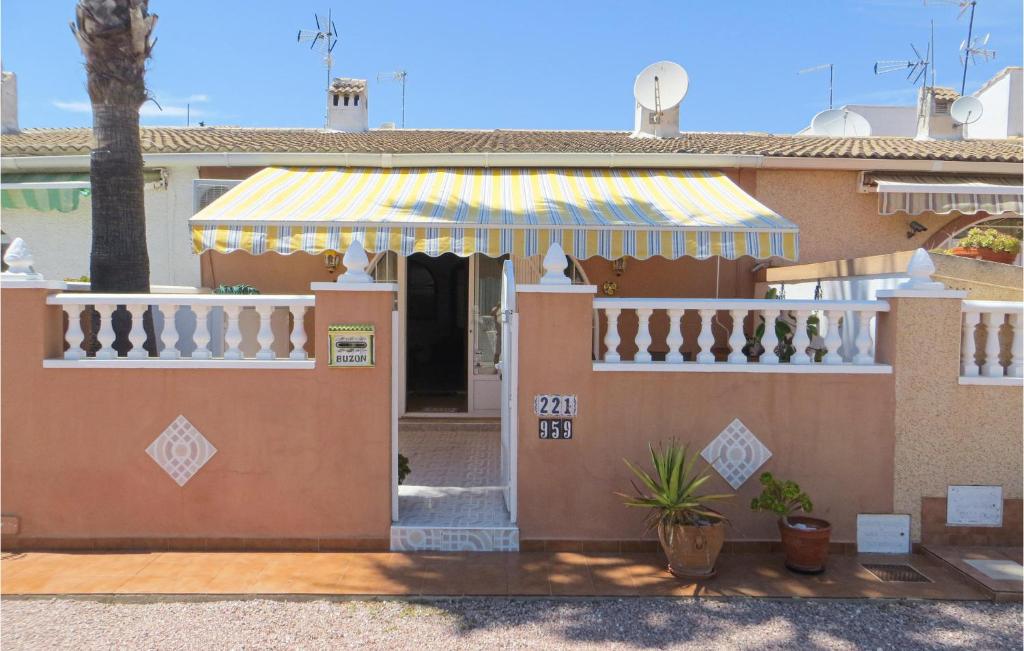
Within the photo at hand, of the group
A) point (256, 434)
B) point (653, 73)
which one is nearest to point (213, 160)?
point (256, 434)

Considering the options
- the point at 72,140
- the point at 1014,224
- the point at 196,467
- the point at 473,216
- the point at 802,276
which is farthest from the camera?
the point at 72,140

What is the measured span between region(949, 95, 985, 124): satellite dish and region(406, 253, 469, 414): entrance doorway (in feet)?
44.7

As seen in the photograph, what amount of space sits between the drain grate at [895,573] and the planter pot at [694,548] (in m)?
1.79

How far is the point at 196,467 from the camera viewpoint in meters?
7.84

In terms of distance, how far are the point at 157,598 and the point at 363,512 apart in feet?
7.06

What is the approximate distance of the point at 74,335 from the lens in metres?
7.86

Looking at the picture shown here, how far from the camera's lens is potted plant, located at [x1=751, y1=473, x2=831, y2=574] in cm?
731

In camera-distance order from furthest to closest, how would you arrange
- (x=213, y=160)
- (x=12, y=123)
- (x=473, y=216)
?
(x=12, y=123) < (x=213, y=160) < (x=473, y=216)

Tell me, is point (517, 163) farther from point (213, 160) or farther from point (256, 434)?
point (256, 434)

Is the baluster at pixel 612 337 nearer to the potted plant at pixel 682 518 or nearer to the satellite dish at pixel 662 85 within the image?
the potted plant at pixel 682 518

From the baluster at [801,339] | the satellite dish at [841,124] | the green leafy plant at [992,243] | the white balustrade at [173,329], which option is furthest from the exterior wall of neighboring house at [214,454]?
the satellite dish at [841,124]

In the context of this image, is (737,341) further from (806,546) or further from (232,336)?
(232,336)

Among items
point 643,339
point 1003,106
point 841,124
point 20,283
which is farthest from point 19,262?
point 1003,106

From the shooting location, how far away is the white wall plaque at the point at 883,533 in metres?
7.99
